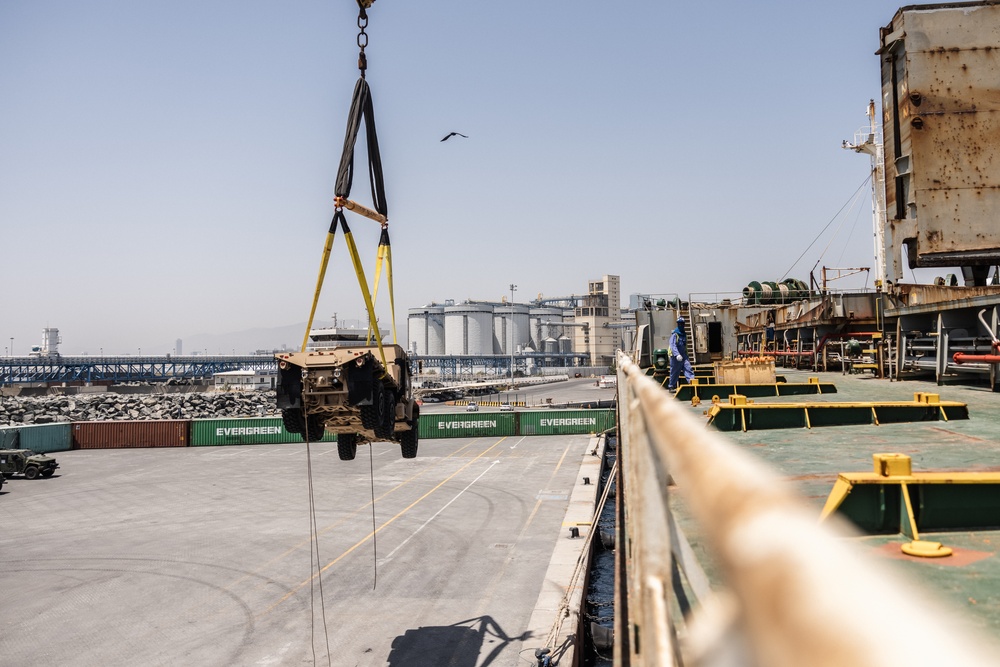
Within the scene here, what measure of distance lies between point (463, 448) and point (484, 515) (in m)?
21.5

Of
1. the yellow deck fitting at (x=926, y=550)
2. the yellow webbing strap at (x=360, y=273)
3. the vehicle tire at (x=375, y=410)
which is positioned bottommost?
the yellow deck fitting at (x=926, y=550)

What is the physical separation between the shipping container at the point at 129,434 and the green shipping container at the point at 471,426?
71.3ft

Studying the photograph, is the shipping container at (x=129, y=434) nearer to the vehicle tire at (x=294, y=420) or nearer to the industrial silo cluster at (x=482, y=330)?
the vehicle tire at (x=294, y=420)

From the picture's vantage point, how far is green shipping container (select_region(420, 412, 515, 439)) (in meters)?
59.1

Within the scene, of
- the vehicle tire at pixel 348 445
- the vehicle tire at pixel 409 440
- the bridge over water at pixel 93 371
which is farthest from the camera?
the bridge over water at pixel 93 371

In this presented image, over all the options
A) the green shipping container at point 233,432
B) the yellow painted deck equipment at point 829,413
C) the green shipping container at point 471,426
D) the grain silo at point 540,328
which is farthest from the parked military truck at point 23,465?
the grain silo at point 540,328

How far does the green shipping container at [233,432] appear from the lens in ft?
191

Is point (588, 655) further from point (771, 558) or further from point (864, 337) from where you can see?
point (771, 558)

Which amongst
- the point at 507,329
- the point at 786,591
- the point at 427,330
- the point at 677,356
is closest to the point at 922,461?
the point at 786,591

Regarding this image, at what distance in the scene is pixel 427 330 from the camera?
19250 cm

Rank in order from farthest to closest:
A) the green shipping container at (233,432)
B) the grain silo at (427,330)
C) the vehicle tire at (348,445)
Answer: the grain silo at (427,330), the green shipping container at (233,432), the vehicle tire at (348,445)

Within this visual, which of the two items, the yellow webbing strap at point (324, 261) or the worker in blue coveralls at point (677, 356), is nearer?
the yellow webbing strap at point (324, 261)

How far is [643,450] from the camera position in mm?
2277

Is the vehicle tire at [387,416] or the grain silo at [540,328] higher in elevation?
the grain silo at [540,328]
